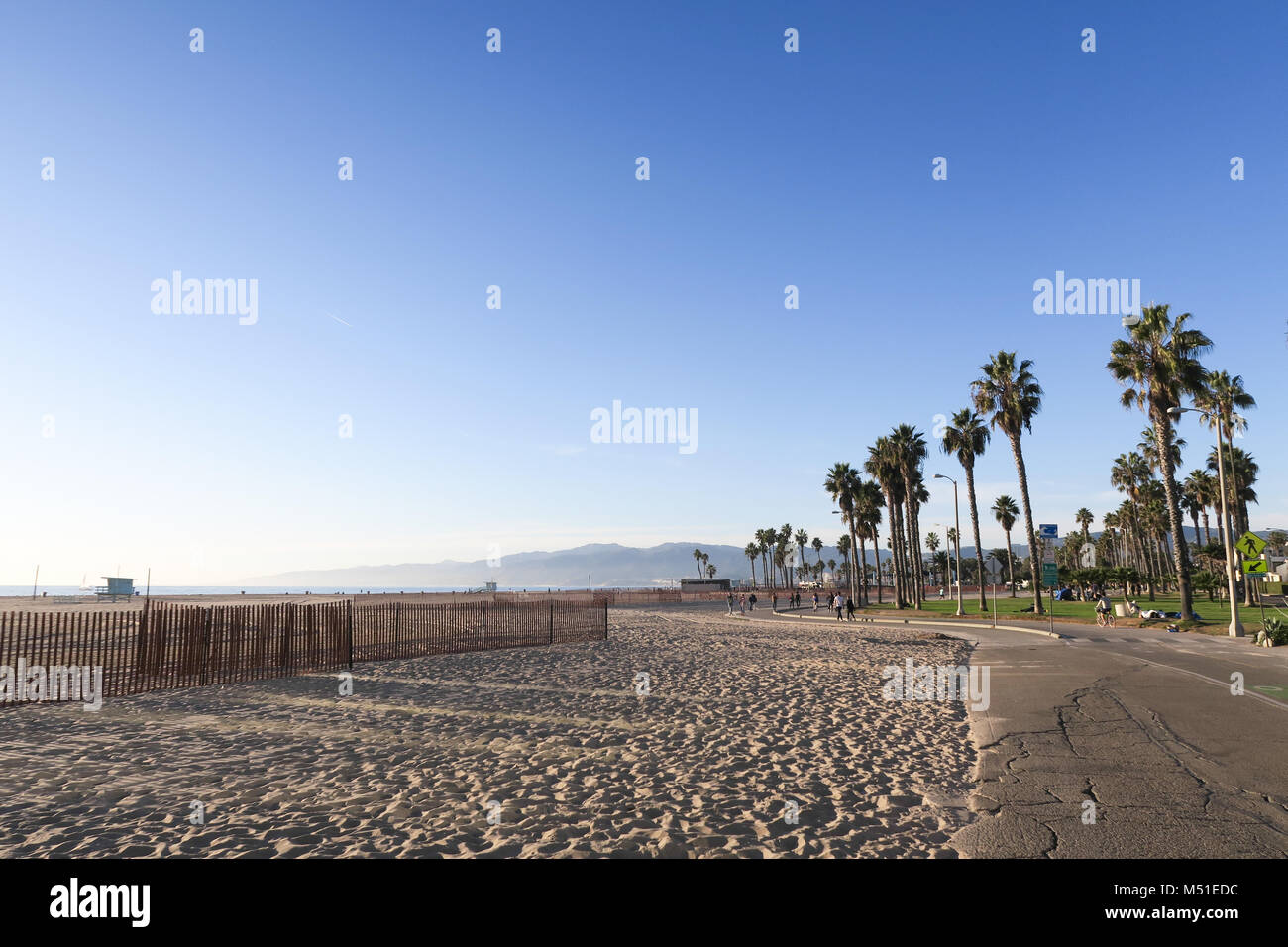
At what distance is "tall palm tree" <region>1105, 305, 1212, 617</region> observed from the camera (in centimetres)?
3534

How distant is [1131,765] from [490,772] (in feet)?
25.3

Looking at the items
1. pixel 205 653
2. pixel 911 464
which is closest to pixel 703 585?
pixel 911 464

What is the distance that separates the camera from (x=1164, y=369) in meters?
36.0

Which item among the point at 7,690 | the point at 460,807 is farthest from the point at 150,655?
the point at 460,807

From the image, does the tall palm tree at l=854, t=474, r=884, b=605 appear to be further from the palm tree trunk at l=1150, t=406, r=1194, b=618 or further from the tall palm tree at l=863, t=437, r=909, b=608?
the palm tree trunk at l=1150, t=406, r=1194, b=618

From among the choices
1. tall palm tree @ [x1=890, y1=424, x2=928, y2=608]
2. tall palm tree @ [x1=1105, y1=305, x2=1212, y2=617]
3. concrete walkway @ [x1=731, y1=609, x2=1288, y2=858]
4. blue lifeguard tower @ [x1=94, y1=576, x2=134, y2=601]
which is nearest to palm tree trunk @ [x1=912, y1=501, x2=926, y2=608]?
tall palm tree @ [x1=890, y1=424, x2=928, y2=608]

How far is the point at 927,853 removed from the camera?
19.0 ft

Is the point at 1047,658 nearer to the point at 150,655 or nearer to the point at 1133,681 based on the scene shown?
the point at 1133,681

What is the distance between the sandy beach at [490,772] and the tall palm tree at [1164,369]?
30571 mm

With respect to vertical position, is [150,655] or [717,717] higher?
[150,655]

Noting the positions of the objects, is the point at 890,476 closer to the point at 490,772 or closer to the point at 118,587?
the point at 490,772

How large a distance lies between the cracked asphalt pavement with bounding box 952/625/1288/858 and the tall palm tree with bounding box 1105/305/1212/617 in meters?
22.3

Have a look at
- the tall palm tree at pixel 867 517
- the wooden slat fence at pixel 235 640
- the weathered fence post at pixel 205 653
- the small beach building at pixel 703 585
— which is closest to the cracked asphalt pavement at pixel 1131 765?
the wooden slat fence at pixel 235 640
